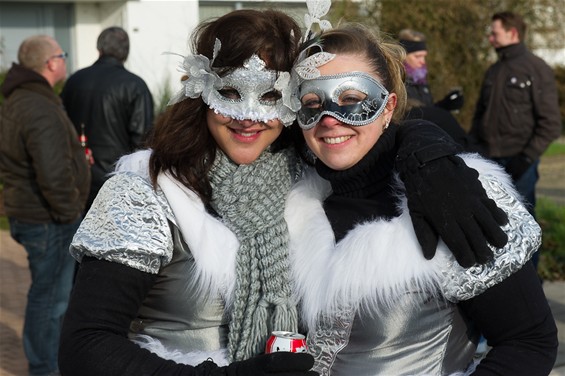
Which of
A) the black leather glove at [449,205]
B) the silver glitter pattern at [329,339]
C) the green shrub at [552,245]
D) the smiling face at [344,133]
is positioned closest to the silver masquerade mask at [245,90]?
the smiling face at [344,133]

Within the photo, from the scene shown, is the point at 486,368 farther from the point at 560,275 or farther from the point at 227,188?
the point at 560,275

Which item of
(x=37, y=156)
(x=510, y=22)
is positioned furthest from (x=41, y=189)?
(x=510, y=22)

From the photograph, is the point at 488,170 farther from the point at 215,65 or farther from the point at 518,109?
the point at 518,109

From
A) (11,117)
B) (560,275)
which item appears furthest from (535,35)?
(11,117)

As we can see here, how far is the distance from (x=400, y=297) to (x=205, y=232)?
0.59m

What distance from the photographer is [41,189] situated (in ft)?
18.6

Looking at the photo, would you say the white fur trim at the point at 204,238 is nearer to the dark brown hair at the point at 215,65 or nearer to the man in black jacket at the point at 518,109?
the dark brown hair at the point at 215,65

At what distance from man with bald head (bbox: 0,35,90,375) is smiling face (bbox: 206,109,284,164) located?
3.20m

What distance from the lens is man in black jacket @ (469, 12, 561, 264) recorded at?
7.26 meters

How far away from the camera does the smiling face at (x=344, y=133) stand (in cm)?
254

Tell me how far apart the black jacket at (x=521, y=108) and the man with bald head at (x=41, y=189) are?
344 cm

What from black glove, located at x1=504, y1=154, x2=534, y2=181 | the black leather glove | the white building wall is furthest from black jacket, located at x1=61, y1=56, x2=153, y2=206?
the white building wall

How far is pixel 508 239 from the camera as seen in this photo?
234 centimetres

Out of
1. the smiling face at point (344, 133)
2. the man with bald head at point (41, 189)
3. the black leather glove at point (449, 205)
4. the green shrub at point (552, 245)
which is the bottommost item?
the green shrub at point (552, 245)
